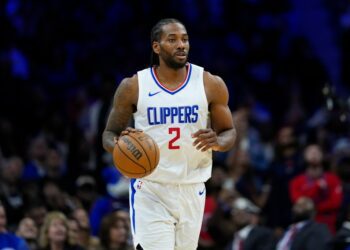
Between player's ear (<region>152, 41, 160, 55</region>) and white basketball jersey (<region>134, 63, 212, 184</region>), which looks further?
player's ear (<region>152, 41, 160, 55</region>)

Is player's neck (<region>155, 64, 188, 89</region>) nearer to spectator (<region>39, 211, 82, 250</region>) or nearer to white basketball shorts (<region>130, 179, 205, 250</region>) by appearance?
white basketball shorts (<region>130, 179, 205, 250</region>)

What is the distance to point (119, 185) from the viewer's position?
13617 mm

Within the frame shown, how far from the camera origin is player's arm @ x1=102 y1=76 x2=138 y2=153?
309 inches

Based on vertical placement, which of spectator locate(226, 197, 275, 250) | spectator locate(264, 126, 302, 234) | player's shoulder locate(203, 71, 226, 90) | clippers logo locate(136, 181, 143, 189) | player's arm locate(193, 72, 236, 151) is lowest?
spectator locate(226, 197, 275, 250)

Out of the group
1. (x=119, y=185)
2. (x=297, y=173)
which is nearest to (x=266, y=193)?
(x=297, y=173)

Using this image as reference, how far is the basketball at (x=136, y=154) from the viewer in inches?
293

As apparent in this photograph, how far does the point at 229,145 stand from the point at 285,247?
4116 mm

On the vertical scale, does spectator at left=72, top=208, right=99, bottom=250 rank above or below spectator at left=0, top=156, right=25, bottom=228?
below

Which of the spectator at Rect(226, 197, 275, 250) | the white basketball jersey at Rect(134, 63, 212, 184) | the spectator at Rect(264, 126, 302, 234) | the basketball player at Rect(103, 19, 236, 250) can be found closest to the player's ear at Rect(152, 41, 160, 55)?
the basketball player at Rect(103, 19, 236, 250)

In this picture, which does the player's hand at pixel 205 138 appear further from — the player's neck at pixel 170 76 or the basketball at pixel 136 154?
the player's neck at pixel 170 76

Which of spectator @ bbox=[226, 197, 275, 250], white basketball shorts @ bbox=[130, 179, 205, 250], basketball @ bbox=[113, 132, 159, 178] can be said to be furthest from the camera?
spectator @ bbox=[226, 197, 275, 250]

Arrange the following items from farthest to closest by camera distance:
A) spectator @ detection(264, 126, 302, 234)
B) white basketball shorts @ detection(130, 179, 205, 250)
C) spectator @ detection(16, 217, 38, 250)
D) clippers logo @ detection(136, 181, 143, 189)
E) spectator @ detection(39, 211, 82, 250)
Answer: spectator @ detection(264, 126, 302, 234)
spectator @ detection(16, 217, 38, 250)
spectator @ detection(39, 211, 82, 250)
clippers logo @ detection(136, 181, 143, 189)
white basketball shorts @ detection(130, 179, 205, 250)

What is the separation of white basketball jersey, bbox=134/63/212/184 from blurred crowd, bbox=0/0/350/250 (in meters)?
3.02

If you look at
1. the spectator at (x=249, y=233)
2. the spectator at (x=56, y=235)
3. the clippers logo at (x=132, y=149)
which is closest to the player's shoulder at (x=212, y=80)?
the clippers logo at (x=132, y=149)
